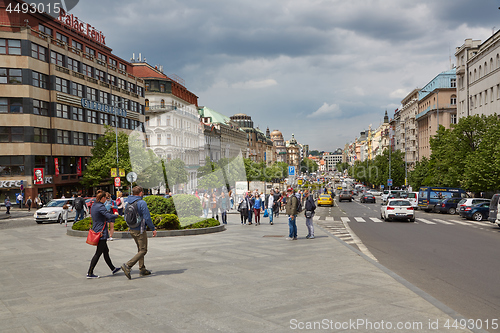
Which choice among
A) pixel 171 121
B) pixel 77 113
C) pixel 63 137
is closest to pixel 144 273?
pixel 171 121

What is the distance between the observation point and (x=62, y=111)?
48781 millimetres

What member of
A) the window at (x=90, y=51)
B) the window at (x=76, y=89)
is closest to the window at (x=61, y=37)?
the window at (x=90, y=51)

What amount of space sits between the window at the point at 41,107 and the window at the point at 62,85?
2678 mm

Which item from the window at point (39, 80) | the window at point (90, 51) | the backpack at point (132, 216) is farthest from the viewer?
the window at point (90, 51)

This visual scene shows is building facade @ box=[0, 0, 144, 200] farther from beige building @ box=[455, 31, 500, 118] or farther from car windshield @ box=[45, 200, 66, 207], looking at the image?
beige building @ box=[455, 31, 500, 118]

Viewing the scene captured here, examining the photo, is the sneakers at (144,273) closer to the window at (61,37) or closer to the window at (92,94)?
the window at (61,37)

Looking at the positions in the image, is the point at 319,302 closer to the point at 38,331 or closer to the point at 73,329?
the point at 73,329

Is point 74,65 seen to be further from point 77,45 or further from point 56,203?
point 56,203

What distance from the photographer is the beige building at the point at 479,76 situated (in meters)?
46.8

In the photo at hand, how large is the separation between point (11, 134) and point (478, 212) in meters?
42.8

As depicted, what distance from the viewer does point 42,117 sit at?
148ft

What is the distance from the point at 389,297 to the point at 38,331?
210 inches

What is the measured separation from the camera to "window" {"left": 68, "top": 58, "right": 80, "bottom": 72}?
5047 cm

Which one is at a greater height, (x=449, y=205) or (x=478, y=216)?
(x=449, y=205)
